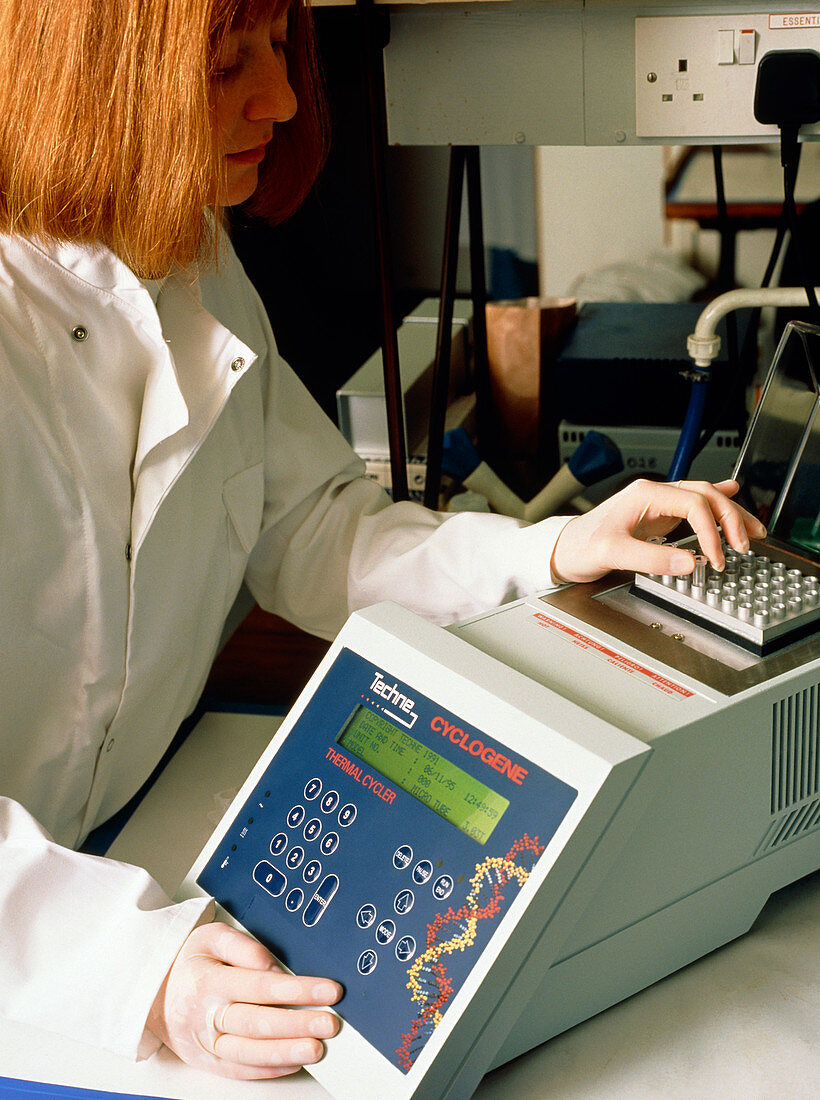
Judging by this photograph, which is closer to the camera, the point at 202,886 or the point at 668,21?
the point at 202,886

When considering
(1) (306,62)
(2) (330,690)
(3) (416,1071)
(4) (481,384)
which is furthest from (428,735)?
(4) (481,384)

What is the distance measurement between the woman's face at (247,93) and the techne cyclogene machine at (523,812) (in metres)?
0.44

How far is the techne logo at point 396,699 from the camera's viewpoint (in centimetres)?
76

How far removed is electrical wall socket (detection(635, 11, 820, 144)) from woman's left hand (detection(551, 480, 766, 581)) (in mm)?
487

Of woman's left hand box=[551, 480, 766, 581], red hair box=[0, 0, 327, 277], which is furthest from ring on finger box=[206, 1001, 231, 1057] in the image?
red hair box=[0, 0, 327, 277]

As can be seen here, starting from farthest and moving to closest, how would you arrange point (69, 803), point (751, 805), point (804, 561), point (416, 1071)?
point (69, 803) < point (804, 561) < point (751, 805) < point (416, 1071)

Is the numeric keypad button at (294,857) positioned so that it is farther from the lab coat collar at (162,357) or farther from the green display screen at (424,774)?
the lab coat collar at (162,357)

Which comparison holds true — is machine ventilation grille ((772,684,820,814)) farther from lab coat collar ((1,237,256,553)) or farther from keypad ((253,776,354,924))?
lab coat collar ((1,237,256,553))

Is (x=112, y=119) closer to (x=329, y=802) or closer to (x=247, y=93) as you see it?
(x=247, y=93)

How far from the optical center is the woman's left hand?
876 mm

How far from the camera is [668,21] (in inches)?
46.1

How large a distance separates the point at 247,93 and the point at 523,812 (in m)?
0.65

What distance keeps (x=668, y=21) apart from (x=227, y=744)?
94cm

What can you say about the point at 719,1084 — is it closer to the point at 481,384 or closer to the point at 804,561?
the point at 804,561
